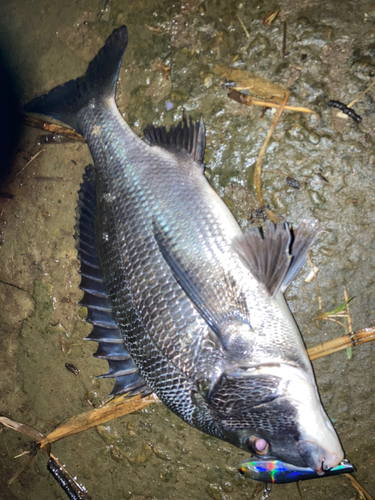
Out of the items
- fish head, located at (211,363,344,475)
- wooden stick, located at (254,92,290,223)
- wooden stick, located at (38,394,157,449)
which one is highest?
wooden stick, located at (254,92,290,223)

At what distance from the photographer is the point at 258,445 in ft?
6.39

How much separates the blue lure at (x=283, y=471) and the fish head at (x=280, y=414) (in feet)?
0.57

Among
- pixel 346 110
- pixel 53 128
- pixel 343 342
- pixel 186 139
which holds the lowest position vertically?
pixel 343 342

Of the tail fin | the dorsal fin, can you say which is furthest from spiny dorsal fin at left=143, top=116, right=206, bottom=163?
the dorsal fin

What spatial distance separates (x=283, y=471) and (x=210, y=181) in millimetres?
1957

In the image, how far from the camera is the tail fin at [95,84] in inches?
97.0

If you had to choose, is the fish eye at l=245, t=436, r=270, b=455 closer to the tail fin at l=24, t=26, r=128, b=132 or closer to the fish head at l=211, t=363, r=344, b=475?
the fish head at l=211, t=363, r=344, b=475

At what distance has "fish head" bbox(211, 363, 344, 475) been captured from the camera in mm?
1825

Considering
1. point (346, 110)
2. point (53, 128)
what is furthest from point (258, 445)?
point (53, 128)

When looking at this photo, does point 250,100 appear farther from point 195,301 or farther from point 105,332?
point 105,332

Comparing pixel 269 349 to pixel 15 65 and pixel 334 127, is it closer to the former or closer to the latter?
pixel 334 127

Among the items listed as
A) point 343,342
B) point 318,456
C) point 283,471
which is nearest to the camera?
point 318,456

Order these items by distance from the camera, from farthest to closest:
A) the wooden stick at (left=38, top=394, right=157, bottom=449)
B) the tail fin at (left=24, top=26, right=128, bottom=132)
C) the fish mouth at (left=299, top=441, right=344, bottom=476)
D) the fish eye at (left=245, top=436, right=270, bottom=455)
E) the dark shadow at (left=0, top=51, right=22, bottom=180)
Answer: the dark shadow at (left=0, top=51, right=22, bottom=180) < the wooden stick at (left=38, top=394, right=157, bottom=449) < the tail fin at (left=24, top=26, right=128, bottom=132) < the fish eye at (left=245, top=436, right=270, bottom=455) < the fish mouth at (left=299, top=441, right=344, bottom=476)

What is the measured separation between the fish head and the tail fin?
208 cm
